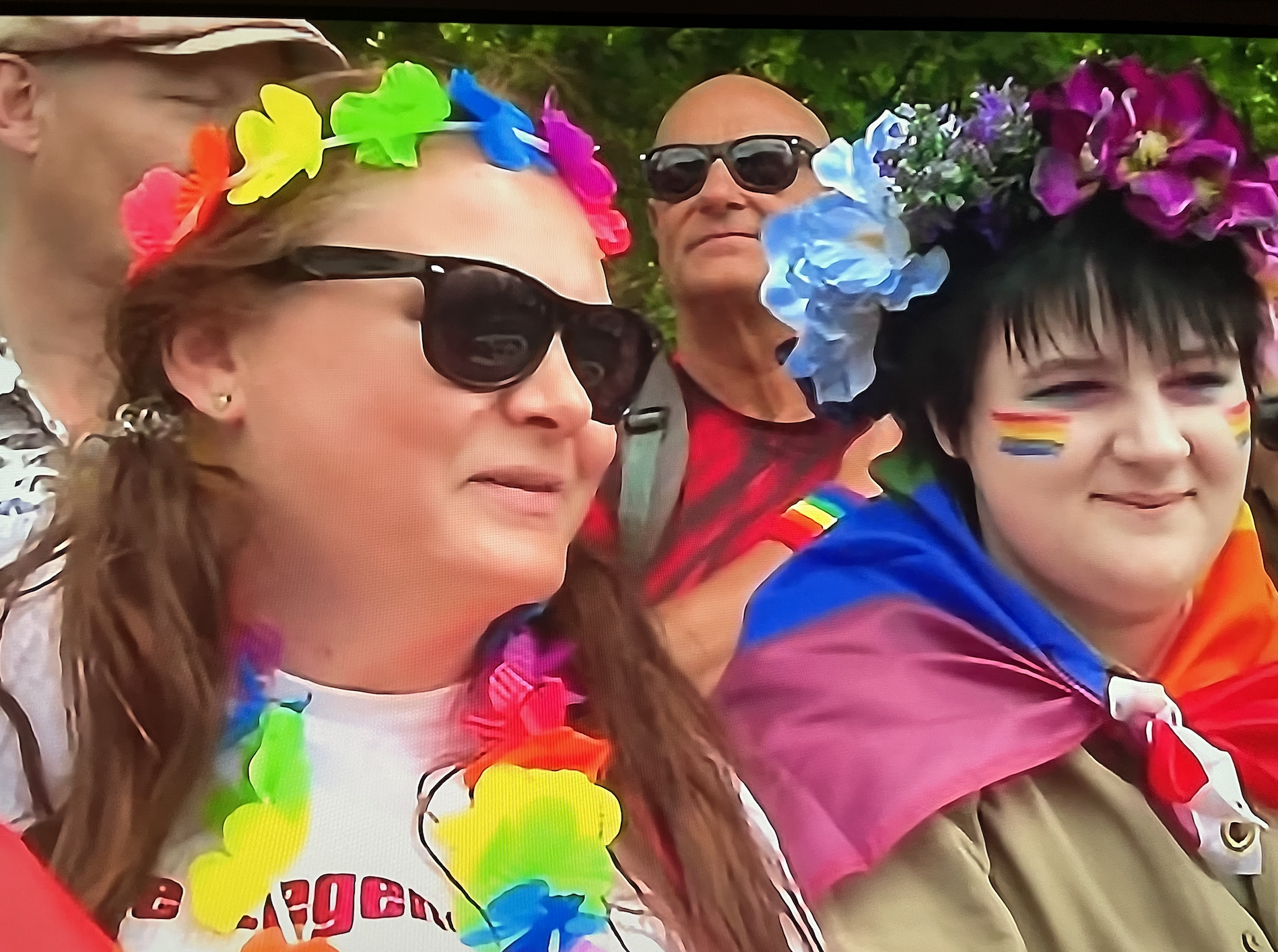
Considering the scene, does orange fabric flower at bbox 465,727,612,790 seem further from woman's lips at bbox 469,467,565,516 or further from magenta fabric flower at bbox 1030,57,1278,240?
magenta fabric flower at bbox 1030,57,1278,240

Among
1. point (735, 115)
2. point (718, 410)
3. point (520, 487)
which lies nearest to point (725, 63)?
point (735, 115)

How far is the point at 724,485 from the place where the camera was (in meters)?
1.01

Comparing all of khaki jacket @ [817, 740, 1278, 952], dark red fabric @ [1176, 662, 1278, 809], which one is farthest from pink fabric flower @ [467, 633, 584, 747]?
dark red fabric @ [1176, 662, 1278, 809]

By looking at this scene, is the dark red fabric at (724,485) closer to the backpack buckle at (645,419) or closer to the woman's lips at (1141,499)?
the backpack buckle at (645,419)

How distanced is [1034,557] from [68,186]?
809 millimetres

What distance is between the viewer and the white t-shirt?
897mm

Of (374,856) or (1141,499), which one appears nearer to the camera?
(374,856)

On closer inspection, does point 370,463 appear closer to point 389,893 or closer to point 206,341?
point 206,341

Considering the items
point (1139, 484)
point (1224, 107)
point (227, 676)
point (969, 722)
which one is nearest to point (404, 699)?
point (227, 676)

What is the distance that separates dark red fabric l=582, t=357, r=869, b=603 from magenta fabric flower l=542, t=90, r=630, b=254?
0.11m

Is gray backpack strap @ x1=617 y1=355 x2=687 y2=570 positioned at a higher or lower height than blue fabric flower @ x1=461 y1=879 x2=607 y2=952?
higher

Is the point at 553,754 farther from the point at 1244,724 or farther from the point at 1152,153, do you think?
the point at 1152,153

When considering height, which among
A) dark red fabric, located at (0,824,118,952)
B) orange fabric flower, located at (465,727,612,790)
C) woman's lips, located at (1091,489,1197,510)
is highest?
woman's lips, located at (1091,489,1197,510)

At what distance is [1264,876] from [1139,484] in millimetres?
318
